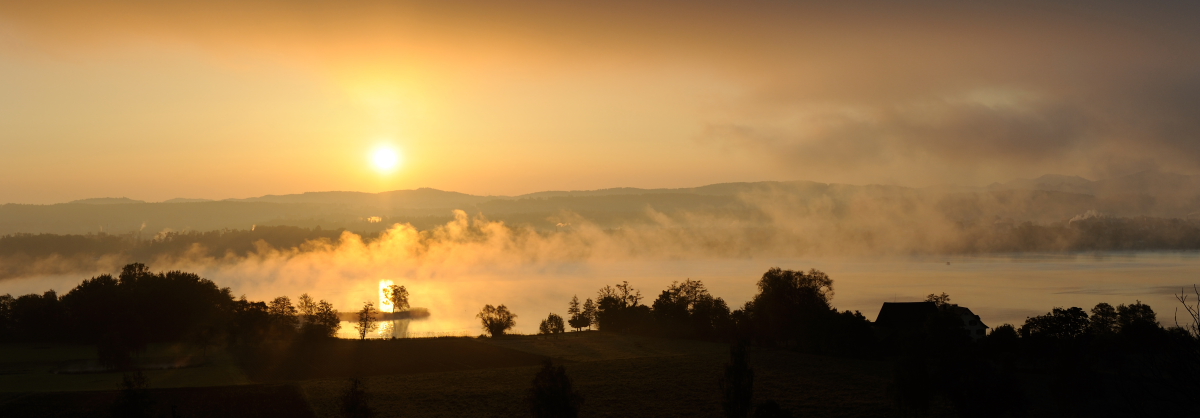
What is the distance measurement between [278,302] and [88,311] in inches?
898

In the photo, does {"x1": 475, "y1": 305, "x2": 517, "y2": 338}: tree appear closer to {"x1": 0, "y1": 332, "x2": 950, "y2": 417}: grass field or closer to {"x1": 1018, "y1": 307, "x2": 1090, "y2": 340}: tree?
{"x1": 0, "y1": 332, "x2": 950, "y2": 417}: grass field

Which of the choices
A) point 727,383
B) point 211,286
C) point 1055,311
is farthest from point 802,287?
point 211,286

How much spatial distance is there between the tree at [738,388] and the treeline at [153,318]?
6007 cm

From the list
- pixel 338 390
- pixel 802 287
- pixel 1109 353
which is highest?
pixel 802 287

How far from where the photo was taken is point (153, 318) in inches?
3743

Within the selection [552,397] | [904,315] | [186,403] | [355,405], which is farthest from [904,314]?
[186,403]

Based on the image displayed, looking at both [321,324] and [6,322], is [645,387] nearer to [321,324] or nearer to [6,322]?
[321,324]

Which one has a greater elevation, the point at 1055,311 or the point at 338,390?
the point at 1055,311

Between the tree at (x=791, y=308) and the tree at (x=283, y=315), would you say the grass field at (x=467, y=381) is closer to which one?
the tree at (x=791, y=308)

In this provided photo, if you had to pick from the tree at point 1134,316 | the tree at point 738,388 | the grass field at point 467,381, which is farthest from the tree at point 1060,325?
the tree at point 738,388

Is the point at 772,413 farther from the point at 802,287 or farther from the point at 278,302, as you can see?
the point at 278,302

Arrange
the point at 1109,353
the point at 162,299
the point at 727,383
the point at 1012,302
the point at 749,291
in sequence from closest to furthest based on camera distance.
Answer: the point at 727,383 → the point at 1109,353 → the point at 162,299 → the point at 1012,302 → the point at 749,291

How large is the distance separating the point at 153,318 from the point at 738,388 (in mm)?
84607

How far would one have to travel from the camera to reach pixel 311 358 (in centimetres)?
7438
